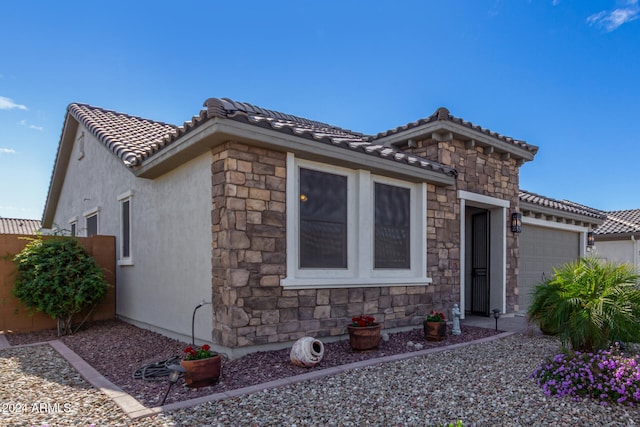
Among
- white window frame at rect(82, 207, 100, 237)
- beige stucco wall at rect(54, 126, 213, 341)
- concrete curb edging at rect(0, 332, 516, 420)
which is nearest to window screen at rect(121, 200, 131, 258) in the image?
beige stucco wall at rect(54, 126, 213, 341)

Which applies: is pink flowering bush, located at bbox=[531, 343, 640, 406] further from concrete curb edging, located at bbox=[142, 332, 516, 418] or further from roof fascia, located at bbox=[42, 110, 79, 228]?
roof fascia, located at bbox=[42, 110, 79, 228]

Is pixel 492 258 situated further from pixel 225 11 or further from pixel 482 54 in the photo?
pixel 225 11

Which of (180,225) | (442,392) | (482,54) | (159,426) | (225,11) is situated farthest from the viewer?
(482,54)

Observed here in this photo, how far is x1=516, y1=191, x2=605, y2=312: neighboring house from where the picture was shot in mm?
10242

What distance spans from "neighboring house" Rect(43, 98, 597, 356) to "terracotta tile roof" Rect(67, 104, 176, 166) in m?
0.06

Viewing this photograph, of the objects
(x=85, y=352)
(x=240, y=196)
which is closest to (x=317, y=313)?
(x=240, y=196)

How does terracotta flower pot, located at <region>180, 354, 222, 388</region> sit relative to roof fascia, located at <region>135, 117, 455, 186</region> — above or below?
below

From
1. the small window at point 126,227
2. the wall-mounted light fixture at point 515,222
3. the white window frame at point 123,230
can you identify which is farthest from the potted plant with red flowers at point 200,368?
the wall-mounted light fixture at point 515,222

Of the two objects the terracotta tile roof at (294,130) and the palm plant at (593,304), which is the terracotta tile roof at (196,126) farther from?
the palm plant at (593,304)

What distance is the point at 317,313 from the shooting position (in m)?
5.96

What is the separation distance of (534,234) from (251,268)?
27.8 ft

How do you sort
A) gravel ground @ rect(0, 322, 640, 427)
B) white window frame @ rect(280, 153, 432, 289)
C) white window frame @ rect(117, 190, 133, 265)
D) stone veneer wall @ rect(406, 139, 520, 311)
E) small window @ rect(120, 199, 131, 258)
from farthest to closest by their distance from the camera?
small window @ rect(120, 199, 131, 258) → white window frame @ rect(117, 190, 133, 265) → stone veneer wall @ rect(406, 139, 520, 311) → white window frame @ rect(280, 153, 432, 289) → gravel ground @ rect(0, 322, 640, 427)

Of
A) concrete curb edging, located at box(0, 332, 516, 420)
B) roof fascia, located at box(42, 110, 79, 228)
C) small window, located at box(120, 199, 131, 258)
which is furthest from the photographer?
roof fascia, located at box(42, 110, 79, 228)

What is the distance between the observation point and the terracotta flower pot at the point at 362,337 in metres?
5.69
